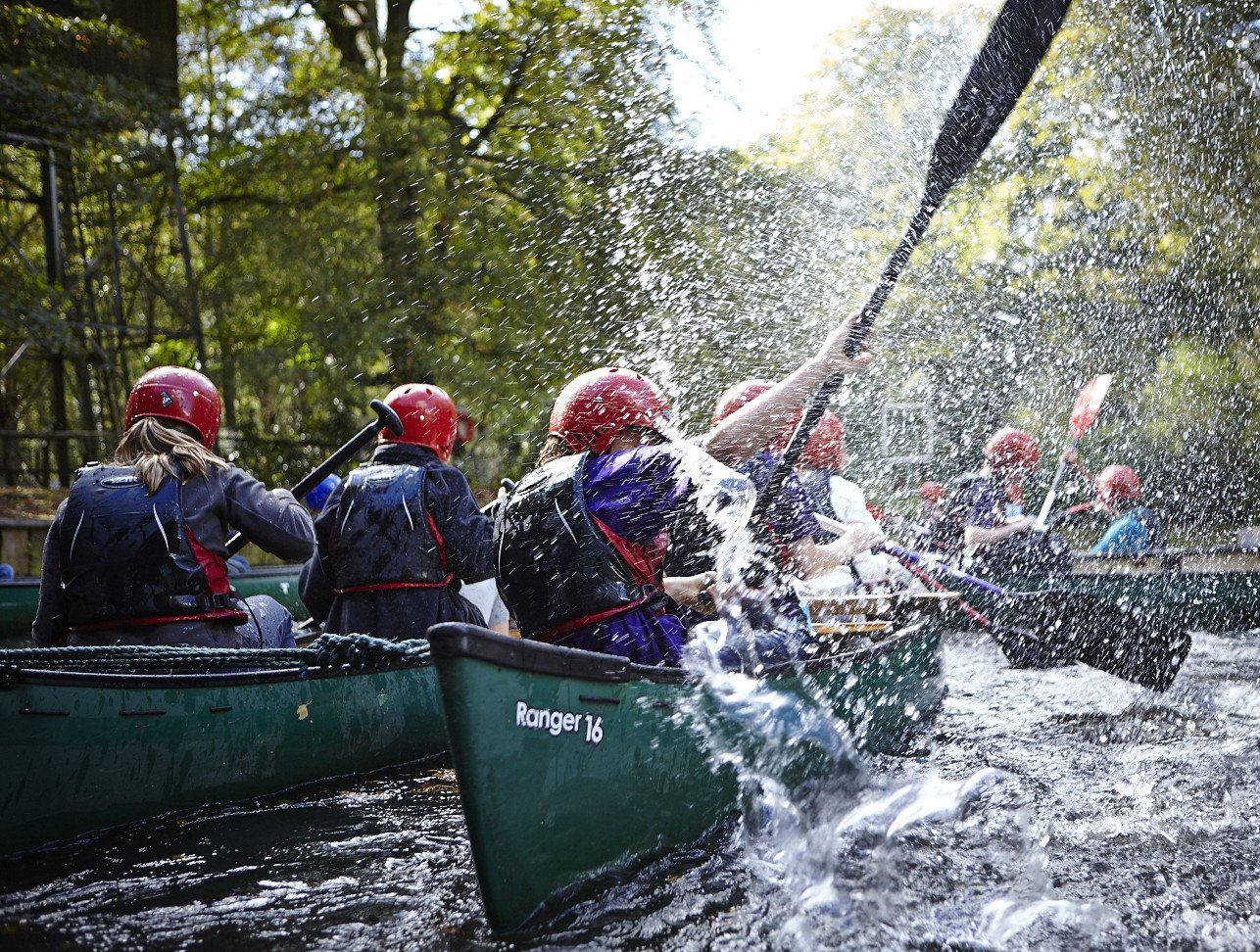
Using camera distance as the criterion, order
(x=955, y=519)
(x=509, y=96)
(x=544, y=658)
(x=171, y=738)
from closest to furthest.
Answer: (x=544, y=658)
(x=171, y=738)
(x=955, y=519)
(x=509, y=96)

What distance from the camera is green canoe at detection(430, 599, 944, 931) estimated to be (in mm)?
3480

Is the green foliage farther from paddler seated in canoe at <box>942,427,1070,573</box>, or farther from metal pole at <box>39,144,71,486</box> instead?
metal pole at <box>39,144,71,486</box>

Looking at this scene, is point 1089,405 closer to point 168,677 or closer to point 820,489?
point 820,489

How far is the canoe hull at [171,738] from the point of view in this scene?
Result: 4.58m

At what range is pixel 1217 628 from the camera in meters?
11.1

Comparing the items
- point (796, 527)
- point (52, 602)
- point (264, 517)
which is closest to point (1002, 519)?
point (796, 527)

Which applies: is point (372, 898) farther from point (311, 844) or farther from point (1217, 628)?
point (1217, 628)

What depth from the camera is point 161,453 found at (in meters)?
5.23

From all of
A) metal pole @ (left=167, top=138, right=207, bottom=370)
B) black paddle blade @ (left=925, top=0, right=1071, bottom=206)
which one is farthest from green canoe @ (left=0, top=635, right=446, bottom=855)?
metal pole @ (left=167, top=138, right=207, bottom=370)

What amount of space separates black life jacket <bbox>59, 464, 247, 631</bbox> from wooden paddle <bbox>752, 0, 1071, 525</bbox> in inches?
114

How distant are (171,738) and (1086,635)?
6.24 metres

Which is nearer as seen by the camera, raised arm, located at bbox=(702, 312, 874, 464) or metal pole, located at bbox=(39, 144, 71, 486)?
raised arm, located at bbox=(702, 312, 874, 464)

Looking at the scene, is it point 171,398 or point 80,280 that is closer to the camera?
point 171,398

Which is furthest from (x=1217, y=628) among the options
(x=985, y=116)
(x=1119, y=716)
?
(x=985, y=116)
